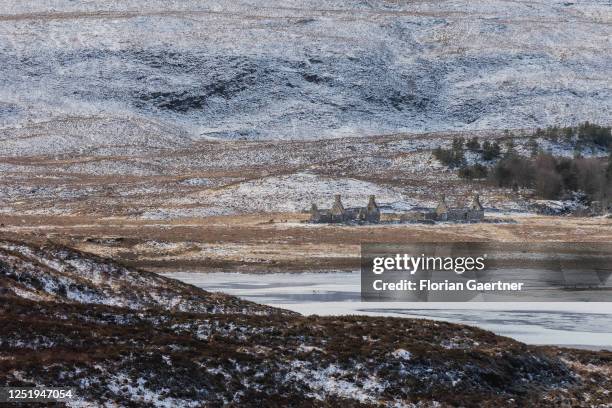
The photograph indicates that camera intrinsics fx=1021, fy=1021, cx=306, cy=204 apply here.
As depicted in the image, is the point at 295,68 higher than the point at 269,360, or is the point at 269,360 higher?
the point at 295,68

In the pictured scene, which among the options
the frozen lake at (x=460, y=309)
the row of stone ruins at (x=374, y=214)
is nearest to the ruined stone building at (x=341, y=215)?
the row of stone ruins at (x=374, y=214)

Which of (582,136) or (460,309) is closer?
(460,309)

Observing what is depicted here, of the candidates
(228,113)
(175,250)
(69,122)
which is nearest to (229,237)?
(175,250)

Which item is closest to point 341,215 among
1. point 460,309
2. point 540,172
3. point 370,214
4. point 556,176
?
point 370,214

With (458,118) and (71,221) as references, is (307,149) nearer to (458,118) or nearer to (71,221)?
(458,118)

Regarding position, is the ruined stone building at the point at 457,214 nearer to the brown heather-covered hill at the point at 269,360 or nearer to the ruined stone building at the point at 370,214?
the ruined stone building at the point at 370,214

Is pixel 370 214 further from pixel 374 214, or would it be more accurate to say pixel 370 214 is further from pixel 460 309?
pixel 460 309
